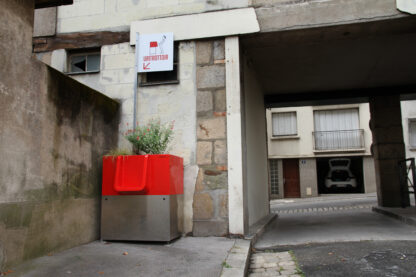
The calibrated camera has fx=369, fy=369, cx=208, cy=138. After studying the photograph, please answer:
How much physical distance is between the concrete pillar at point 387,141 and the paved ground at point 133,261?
6.34 meters

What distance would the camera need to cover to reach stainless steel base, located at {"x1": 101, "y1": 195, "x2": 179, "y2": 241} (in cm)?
424

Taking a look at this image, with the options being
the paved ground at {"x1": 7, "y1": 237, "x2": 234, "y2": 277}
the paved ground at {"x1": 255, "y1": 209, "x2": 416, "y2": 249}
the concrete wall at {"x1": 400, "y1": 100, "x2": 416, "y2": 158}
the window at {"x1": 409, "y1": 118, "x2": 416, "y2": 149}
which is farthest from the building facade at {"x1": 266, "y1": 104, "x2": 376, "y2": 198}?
the paved ground at {"x1": 7, "y1": 237, "x2": 234, "y2": 277}

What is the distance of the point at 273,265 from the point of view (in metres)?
3.99

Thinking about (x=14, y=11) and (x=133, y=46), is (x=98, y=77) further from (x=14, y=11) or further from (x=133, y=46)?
(x=14, y=11)

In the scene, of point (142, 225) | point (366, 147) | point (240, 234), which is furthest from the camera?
point (366, 147)

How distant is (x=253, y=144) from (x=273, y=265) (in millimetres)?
3047

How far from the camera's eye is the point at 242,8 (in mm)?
5312

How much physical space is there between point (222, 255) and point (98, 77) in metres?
3.40

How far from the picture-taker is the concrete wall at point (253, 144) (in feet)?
19.8

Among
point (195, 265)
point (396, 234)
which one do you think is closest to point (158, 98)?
point (195, 265)

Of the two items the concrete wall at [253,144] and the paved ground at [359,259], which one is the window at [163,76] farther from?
the paved ground at [359,259]

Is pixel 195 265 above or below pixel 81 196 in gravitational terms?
below

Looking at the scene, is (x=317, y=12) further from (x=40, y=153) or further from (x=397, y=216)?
(x=397, y=216)

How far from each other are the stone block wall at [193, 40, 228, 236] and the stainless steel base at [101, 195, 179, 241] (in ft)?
1.75
